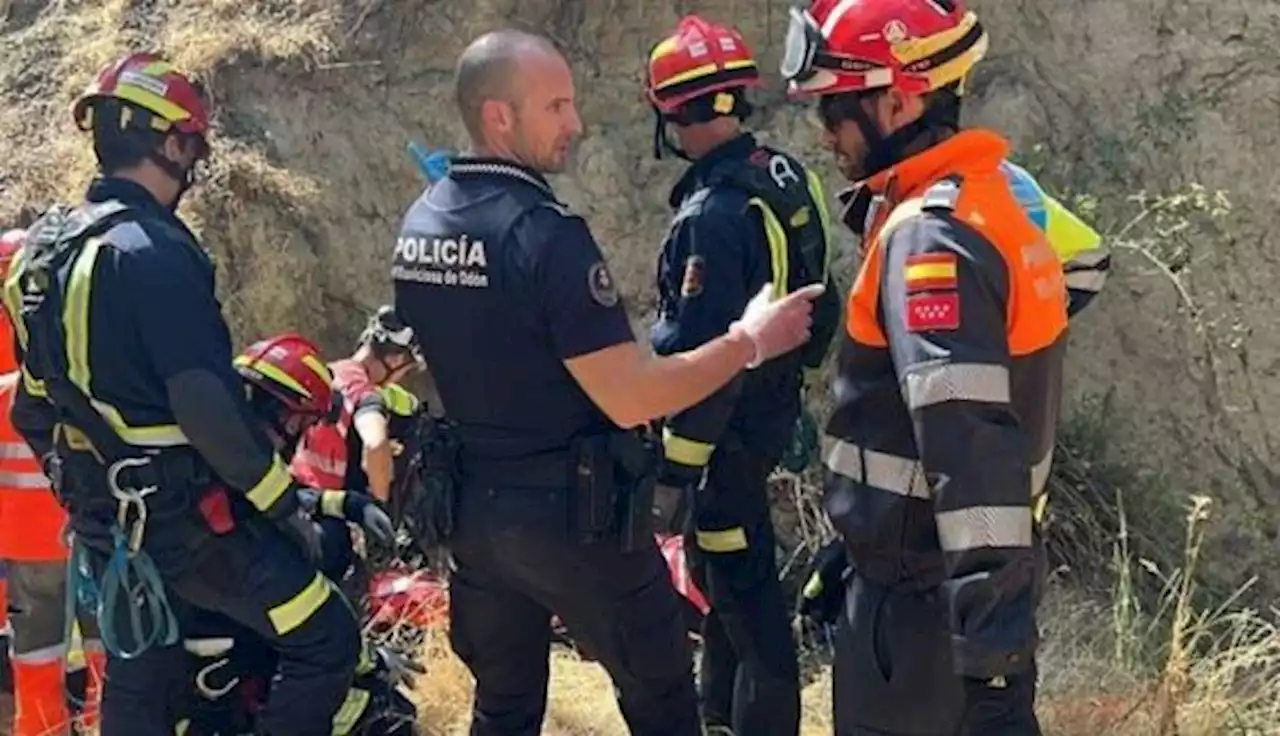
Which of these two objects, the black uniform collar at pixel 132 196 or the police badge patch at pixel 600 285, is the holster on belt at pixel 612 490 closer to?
the police badge patch at pixel 600 285

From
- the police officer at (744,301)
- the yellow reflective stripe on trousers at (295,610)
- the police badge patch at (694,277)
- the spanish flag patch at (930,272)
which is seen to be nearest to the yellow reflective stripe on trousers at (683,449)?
the police officer at (744,301)

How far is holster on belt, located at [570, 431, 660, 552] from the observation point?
3.79m

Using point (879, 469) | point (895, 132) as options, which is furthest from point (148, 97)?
point (879, 469)

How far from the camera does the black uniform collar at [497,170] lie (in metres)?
3.77

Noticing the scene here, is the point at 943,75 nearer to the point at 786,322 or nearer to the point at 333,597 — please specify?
the point at 786,322

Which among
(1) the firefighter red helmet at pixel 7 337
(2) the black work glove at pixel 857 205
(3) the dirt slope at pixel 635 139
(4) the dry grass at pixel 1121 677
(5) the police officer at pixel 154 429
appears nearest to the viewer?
(2) the black work glove at pixel 857 205

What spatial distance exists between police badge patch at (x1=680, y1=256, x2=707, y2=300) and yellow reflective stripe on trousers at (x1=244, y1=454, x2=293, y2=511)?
117cm

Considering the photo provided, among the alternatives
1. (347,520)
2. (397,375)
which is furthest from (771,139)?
(347,520)

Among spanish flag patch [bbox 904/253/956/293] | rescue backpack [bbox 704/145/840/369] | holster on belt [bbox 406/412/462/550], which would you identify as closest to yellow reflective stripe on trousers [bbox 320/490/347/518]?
holster on belt [bbox 406/412/462/550]

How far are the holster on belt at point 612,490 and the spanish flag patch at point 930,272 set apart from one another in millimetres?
1121

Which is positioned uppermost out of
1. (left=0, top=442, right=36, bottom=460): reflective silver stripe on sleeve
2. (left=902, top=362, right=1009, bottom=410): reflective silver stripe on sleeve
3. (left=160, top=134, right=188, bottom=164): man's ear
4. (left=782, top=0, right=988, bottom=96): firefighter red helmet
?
(left=782, top=0, right=988, bottom=96): firefighter red helmet

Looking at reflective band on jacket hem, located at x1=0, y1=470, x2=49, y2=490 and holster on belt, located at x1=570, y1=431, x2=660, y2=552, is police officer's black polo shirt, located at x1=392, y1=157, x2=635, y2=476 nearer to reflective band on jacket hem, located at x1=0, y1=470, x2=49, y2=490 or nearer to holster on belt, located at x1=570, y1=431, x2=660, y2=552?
holster on belt, located at x1=570, y1=431, x2=660, y2=552

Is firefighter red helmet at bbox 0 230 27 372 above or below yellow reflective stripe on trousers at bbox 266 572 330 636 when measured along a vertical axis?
above

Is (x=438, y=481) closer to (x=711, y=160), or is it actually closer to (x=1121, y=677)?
(x=711, y=160)
